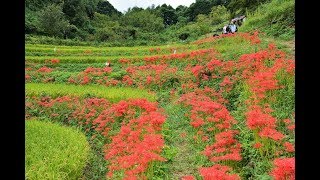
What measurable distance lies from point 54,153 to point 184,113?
456 cm

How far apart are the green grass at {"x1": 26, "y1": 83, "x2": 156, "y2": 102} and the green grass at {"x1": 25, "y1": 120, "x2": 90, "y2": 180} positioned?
3.37 meters

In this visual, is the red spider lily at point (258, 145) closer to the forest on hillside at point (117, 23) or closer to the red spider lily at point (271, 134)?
the red spider lily at point (271, 134)

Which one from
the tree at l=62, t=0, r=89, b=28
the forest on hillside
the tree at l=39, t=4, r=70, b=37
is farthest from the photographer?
the tree at l=62, t=0, r=89, b=28

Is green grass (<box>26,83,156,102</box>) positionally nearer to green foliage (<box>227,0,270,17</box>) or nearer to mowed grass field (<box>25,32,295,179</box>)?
mowed grass field (<box>25,32,295,179</box>)

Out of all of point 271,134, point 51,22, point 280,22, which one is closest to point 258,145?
point 271,134

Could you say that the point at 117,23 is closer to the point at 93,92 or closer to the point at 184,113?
the point at 93,92

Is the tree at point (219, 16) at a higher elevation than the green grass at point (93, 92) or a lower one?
higher

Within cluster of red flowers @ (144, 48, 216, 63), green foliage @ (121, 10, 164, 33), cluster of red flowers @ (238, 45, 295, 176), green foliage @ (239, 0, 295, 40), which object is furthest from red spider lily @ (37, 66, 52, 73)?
green foliage @ (121, 10, 164, 33)

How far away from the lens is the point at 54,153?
8.07m

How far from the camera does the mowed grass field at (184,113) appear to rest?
6676mm

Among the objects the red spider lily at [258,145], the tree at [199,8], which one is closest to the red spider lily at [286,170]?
the red spider lily at [258,145]

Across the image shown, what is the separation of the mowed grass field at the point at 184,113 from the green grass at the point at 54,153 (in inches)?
A: 21.6

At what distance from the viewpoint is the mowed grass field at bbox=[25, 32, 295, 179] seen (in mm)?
6676
